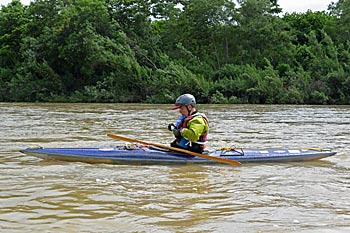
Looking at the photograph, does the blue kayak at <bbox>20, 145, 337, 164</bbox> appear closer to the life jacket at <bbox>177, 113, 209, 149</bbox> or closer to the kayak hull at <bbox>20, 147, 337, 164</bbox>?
the kayak hull at <bbox>20, 147, 337, 164</bbox>

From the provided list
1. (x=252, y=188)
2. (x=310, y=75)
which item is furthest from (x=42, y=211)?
(x=310, y=75)

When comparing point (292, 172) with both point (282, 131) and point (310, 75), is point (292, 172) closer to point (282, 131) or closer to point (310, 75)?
point (282, 131)

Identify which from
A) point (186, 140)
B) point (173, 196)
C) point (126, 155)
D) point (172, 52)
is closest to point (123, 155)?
point (126, 155)

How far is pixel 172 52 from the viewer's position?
3175cm

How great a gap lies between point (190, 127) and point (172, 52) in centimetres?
2526

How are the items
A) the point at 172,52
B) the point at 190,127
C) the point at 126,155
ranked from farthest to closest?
the point at 172,52 < the point at 126,155 < the point at 190,127

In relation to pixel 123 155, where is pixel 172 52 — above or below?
above

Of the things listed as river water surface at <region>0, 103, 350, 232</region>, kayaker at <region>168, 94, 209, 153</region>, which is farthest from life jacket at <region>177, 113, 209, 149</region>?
river water surface at <region>0, 103, 350, 232</region>

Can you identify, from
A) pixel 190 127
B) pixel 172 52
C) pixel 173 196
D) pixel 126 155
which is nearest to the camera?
pixel 173 196

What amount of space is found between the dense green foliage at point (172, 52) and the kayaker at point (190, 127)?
A: 1878 centimetres

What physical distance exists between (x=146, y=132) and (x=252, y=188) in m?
6.23

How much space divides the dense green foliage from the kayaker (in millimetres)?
18785

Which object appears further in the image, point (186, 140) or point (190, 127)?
point (186, 140)

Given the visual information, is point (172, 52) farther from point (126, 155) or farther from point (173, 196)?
point (173, 196)
